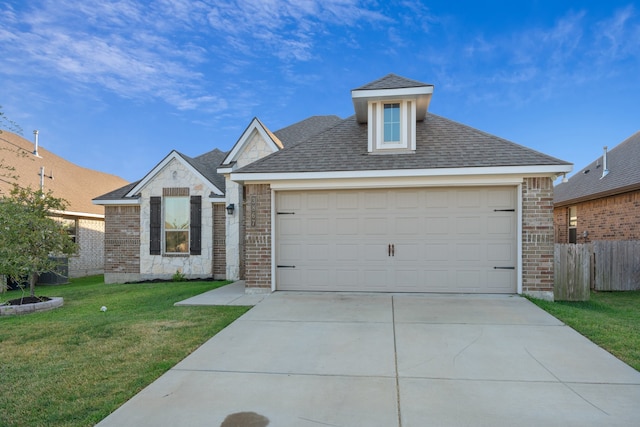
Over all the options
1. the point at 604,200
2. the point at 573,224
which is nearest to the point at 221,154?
the point at 604,200

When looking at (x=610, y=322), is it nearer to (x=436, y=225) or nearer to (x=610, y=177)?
(x=436, y=225)

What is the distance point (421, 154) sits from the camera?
862 cm

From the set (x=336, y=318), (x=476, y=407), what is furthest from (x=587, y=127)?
(x=476, y=407)

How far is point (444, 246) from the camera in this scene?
328 inches

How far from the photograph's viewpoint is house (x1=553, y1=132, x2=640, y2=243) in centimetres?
1313

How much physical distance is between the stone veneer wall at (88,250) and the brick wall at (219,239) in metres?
9.73

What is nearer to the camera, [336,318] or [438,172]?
[336,318]

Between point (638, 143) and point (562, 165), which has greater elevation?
point (638, 143)

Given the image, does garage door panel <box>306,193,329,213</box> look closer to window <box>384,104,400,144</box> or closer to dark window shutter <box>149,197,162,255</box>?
window <box>384,104,400,144</box>

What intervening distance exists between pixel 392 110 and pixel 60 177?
20216 mm

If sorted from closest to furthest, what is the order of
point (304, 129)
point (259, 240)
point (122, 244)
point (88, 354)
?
point (88, 354) → point (259, 240) → point (122, 244) → point (304, 129)

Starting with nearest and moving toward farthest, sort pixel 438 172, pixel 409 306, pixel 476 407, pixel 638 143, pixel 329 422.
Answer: pixel 329 422 < pixel 476 407 < pixel 409 306 < pixel 438 172 < pixel 638 143

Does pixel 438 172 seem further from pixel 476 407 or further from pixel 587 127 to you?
pixel 587 127

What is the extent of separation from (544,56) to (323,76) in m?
9.25
